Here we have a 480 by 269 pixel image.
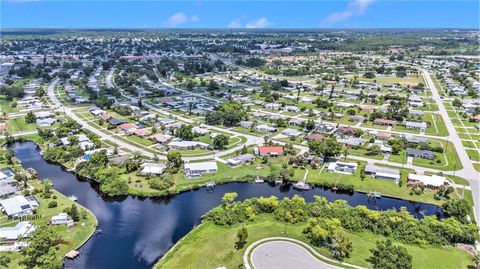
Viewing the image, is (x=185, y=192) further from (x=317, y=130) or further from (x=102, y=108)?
(x=102, y=108)

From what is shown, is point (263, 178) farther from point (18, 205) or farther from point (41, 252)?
point (18, 205)

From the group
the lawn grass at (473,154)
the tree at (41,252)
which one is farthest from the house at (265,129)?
the tree at (41,252)

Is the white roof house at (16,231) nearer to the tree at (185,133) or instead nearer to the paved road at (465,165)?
the tree at (185,133)

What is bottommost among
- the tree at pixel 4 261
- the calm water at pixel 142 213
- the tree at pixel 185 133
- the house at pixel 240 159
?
the calm water at pixel 142 213

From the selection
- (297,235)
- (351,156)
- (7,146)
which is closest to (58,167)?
(7,146)

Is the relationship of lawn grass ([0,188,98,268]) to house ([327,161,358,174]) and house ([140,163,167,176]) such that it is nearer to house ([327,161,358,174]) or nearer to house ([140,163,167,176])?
house ([140,163,167,176])

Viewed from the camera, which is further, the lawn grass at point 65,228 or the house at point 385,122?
the house at point 385,122

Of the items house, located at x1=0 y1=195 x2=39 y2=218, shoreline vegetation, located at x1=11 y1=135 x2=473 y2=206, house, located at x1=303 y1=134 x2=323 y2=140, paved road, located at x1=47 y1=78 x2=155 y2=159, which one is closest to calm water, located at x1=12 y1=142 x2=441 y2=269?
shoreline vegetation, located at x1=11 y1=135 x2=473 y2=206

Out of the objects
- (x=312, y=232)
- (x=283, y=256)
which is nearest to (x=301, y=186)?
(x=312, y=232)
